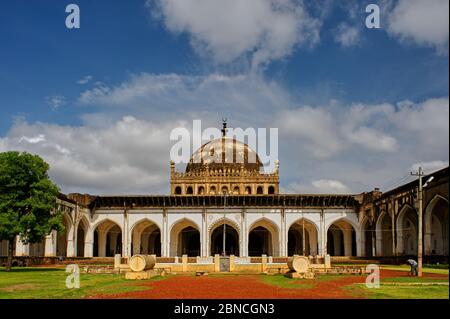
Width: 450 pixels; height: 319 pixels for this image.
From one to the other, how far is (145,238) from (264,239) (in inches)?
505

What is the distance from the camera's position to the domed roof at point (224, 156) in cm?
6216

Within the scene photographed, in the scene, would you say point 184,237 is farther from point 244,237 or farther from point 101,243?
point 244,237

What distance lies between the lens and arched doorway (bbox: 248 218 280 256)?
50.9 meters

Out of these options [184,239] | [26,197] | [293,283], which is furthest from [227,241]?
[293,283]

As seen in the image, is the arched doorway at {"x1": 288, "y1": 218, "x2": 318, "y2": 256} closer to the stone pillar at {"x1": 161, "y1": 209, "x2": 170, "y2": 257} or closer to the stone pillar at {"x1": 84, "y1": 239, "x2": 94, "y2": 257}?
the stone pillar at {"x1": 161, "y1": 209, "x2": 170, "y2": 257}

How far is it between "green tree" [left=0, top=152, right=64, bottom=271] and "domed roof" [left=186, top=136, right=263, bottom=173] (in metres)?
31.9

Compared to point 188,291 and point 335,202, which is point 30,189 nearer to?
point 188,291

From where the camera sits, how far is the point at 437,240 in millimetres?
39375

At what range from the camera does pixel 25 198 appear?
30734 mm

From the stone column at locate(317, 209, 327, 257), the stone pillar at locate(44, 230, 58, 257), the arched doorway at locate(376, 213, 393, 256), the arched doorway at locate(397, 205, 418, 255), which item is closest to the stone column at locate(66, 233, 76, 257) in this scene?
the stone pillar at locate(44, 230, 58, 257)

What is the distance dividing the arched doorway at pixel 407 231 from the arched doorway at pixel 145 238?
22.9 metres
